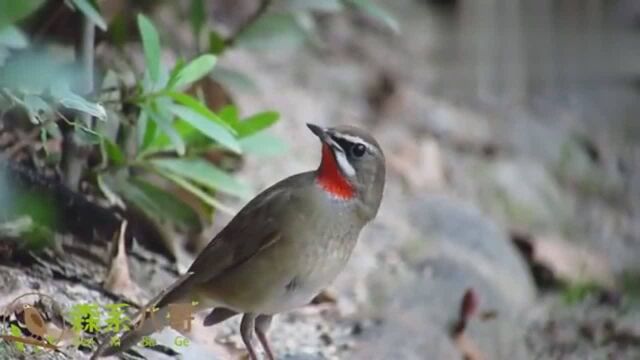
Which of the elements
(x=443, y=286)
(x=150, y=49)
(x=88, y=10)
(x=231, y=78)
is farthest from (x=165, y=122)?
(x=443, y=286)

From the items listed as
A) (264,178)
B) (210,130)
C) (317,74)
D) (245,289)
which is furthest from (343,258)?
(317,74)

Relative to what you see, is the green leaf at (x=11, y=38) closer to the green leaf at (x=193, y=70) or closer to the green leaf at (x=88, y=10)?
the green leaf at (x=88, y=10)

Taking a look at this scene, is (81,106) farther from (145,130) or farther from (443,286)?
(443,286)

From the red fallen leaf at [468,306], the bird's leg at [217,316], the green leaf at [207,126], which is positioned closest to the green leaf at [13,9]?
the green leaf at [207,126]

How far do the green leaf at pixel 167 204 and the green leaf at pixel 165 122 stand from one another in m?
0.45

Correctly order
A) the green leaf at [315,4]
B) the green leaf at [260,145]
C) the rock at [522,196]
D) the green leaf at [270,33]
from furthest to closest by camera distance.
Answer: the rock at [522,196] < the green leaf at [270,33] < the green leaf at [315,4] < the green leaf at [260,145]

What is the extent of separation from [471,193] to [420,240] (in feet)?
2.90

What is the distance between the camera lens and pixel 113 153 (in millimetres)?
4316

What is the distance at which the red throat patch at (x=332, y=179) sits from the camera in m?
3.63

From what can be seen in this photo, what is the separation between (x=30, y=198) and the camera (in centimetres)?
418

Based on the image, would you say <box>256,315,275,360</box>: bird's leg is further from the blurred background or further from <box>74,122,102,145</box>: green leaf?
<box>74,122,102,145</box>: green leaf

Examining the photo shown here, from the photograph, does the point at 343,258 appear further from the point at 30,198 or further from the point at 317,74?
the point at 317,74

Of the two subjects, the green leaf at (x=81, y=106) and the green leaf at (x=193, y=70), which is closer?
the green leaf at (x=81, y=106)

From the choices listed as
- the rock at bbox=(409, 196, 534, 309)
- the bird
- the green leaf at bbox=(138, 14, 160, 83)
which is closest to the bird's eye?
the bird
